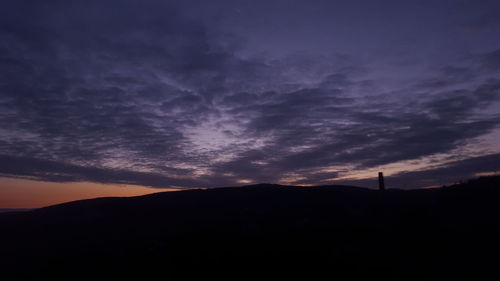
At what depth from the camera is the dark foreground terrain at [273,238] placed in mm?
20306

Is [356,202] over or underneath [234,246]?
over

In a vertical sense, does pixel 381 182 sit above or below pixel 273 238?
above

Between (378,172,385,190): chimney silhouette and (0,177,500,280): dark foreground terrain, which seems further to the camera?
(378,172,385,190): chimney silhouette

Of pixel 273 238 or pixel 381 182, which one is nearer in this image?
pixel 273 238

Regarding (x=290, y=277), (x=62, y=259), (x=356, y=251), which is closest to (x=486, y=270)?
(x=356, y=251)

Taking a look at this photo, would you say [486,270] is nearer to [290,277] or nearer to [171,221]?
[290,277]

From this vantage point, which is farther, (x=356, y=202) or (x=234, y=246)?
(x=356, y=202)

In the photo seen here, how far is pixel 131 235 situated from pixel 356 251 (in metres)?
16.9

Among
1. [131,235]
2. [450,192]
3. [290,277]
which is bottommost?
[290,277]

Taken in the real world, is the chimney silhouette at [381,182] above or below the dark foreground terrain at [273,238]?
above

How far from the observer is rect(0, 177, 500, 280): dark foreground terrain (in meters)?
20.3

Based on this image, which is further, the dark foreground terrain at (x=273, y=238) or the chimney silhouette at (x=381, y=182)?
the chimney silhouette at (x=381, y=182)

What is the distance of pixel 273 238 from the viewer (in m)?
24.8

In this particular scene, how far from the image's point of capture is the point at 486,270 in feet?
60.5
